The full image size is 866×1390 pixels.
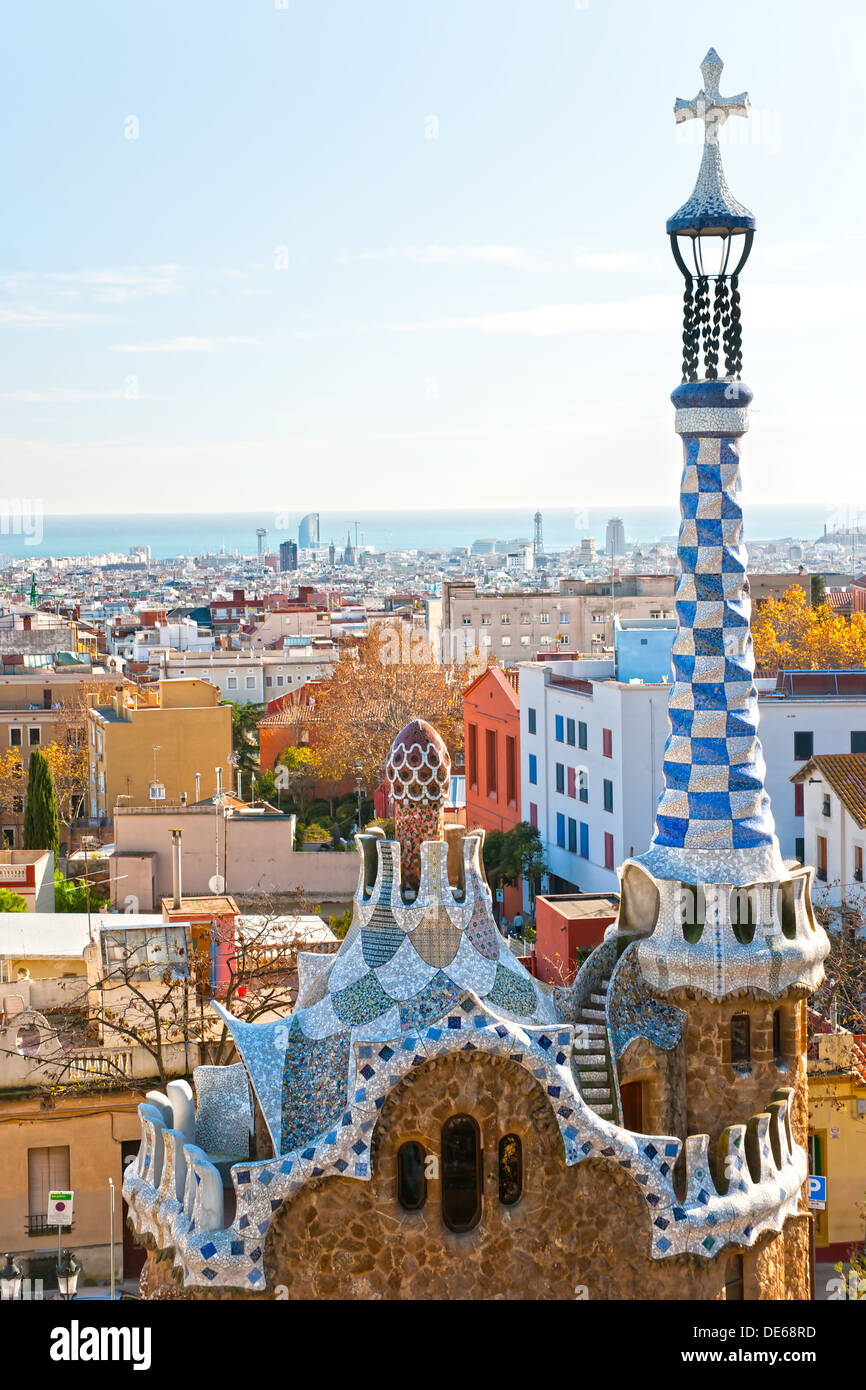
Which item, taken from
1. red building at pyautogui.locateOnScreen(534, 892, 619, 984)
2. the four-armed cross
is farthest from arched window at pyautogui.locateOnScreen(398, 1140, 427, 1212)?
red building at pyautogui.locateOnScreen(534, 892, 619, 984)

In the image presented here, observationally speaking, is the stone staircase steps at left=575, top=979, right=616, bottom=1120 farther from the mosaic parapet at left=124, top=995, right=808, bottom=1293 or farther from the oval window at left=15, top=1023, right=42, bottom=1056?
the oval window at left=15, top=1023, right=42, bottom=1056

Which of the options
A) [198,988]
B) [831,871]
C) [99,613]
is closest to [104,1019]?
[198,988]

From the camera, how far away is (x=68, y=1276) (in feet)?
48.1

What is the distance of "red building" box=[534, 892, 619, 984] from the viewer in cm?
2250

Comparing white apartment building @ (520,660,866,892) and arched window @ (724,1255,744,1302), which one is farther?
white apartment building @ (520,660,866,892)

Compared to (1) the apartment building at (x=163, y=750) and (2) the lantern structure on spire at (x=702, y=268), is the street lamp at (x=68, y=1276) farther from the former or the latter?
(1) the apartment building at (x=163, y=750)

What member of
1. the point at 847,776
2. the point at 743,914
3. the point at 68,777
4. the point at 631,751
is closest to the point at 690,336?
the point at 743,914

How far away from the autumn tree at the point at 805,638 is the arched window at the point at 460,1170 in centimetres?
4147

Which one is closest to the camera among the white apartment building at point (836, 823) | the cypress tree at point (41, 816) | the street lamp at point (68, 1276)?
the street lamp at point (68, 1276)

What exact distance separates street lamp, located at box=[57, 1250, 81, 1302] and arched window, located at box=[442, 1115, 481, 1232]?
479cm

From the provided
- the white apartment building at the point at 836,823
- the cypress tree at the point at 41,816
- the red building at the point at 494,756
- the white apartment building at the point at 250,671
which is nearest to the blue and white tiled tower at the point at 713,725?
the white apartment building at the point at 836,823

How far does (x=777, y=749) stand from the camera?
34.3 meters

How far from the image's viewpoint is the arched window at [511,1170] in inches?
398

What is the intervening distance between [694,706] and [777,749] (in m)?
23.5
